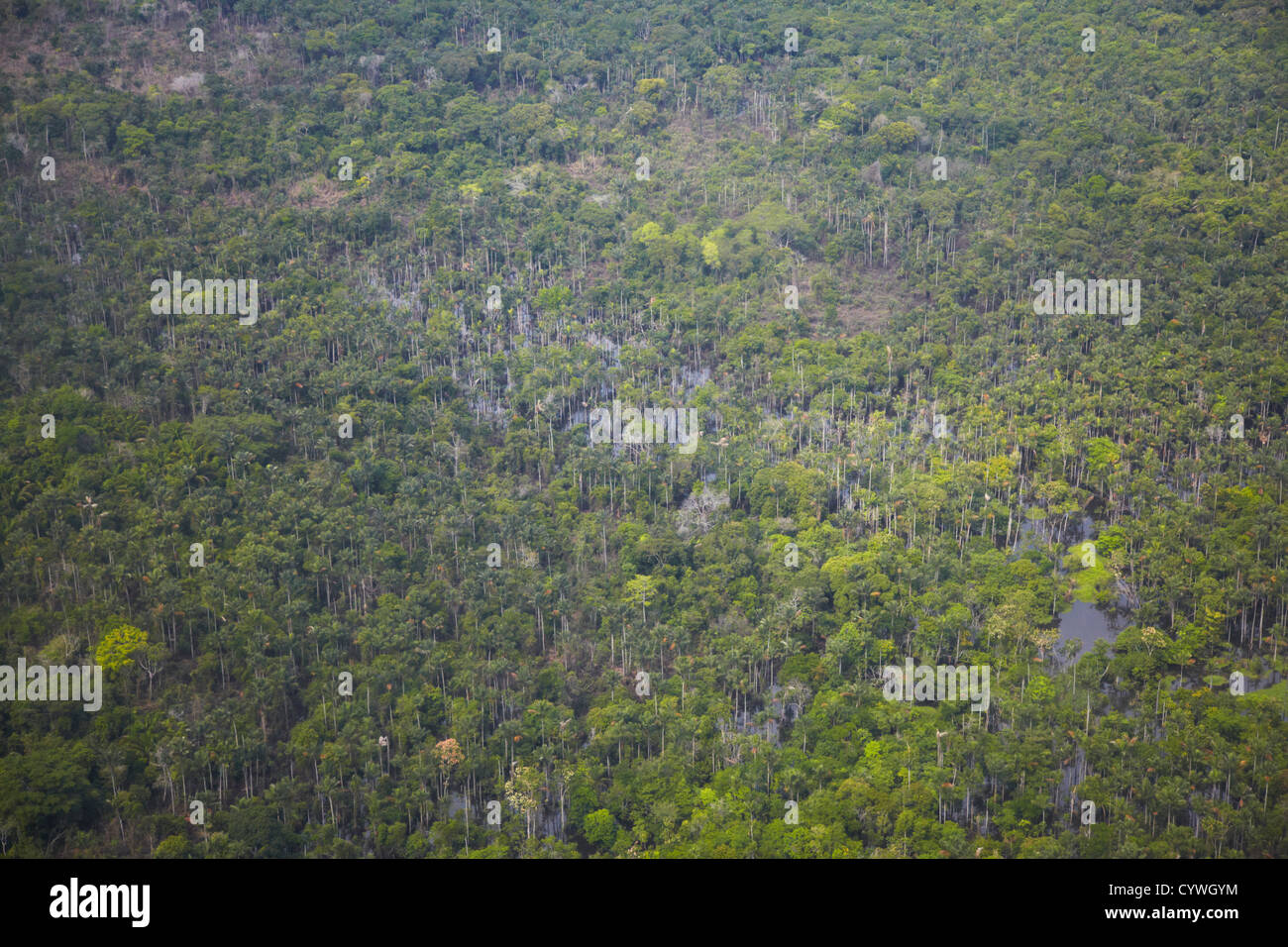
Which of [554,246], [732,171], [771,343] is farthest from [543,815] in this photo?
[732,171]

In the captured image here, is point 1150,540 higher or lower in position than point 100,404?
lower

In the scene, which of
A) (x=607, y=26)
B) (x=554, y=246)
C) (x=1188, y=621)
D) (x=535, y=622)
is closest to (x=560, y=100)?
(x=607, y=26)

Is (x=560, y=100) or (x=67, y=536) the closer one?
(x=67, y=536)

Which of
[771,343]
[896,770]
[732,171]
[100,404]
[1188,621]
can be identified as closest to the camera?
[896,770]

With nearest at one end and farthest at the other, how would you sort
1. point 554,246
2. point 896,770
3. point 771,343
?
point 896,770 < point 771,343 < point 554,246

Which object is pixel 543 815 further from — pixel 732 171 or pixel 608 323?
pixel 732 171

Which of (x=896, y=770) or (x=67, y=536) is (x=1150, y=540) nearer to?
(x=896, y=770)

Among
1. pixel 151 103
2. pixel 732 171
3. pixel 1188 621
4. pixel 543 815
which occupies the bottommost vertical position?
pixel 543 815
